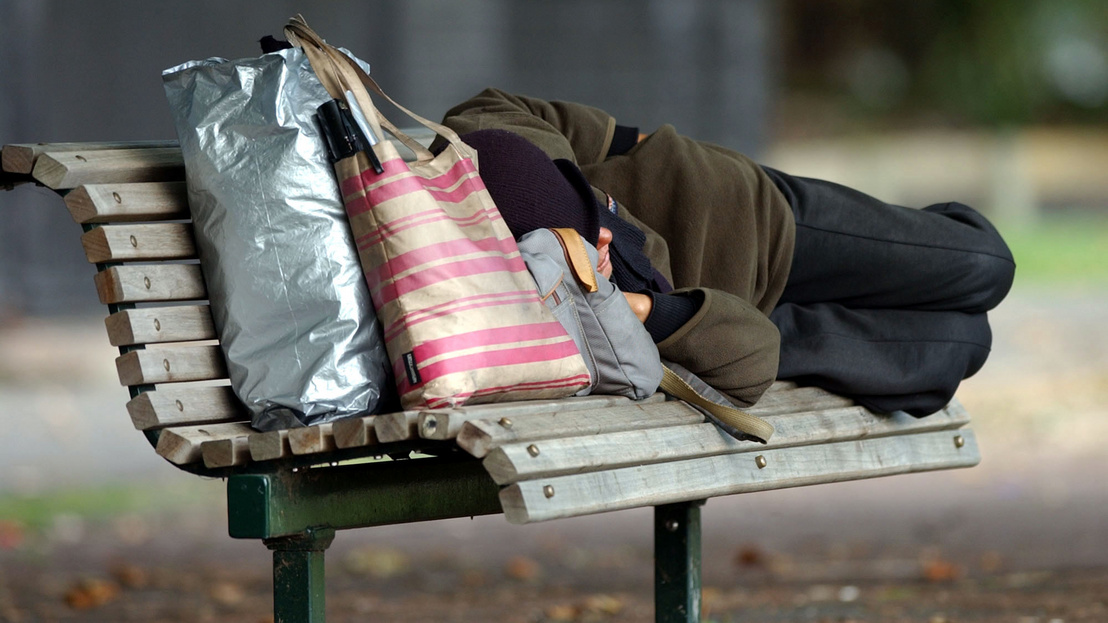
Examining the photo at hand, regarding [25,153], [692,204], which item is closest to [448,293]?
[25,153]

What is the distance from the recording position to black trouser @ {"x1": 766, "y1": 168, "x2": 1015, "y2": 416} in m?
3.11

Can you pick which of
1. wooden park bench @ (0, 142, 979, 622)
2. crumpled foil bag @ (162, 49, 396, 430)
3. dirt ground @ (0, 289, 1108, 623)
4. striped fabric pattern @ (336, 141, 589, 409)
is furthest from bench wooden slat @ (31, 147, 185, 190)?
dirt ground @ (0, 289, 1108, 623)

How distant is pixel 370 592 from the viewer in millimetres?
4496

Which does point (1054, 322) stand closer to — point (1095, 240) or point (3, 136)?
Result: point (3, 136)

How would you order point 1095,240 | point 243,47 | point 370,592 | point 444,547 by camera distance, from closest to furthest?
point 370,592 → point 444,547 → point 243,47 → point 1095,240

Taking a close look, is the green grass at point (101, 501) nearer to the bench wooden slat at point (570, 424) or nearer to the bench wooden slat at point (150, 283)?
the bench wooden slat at point (150, 283)

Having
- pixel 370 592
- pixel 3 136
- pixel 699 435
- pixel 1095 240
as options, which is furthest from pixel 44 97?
pixel 1095 240

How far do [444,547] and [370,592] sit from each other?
79 cm

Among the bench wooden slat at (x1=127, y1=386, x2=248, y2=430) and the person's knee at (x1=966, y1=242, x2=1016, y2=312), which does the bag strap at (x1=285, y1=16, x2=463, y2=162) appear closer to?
the bench wooden slat at (x1=127, y1=386, x2=248, y2=430)

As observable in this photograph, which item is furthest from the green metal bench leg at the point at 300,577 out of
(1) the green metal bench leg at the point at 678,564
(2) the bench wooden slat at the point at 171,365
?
(1) the green metal bench leg at the point at 678,564

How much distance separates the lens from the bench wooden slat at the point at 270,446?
229 cm

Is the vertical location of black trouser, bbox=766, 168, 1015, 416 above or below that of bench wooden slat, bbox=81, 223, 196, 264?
below

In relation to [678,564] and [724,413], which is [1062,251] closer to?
[678,564]

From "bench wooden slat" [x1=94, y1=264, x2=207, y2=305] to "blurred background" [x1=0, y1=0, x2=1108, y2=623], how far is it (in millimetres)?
1354
